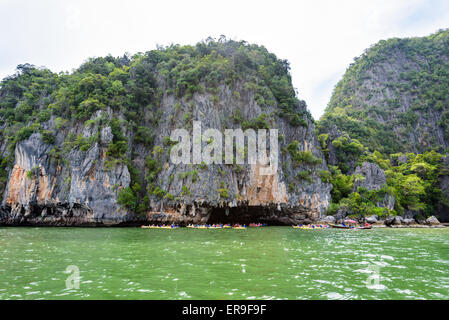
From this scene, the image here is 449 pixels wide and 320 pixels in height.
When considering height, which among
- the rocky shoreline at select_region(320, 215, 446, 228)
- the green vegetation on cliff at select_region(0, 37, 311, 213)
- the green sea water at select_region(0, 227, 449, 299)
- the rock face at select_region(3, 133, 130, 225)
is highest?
the green vegetation on cliff at select_region(0, 37, 311, 213)

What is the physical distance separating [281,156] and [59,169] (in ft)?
93.2

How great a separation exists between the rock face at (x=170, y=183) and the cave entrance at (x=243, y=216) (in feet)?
0.46

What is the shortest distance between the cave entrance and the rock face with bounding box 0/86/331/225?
0.46 feet

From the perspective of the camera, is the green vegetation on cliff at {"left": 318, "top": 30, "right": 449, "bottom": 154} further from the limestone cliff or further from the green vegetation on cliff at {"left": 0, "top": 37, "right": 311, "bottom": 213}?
the green vegetation on cliff at {"left": 0, "top": 37, "right": 311, "bottom": 213}

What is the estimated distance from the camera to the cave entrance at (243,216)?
119 ft

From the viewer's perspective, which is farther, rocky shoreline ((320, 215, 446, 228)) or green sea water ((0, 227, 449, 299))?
rocky shoreline ((320, 215, 446, 228))

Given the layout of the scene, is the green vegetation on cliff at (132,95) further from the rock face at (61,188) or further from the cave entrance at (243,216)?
the cave entrance at (243,216)

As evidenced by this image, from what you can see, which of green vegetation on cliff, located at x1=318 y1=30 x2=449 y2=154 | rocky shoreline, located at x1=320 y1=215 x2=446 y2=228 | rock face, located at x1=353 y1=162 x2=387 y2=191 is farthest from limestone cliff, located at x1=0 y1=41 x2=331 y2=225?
green vegetation on cliff, located at x1=318 y1=30 x2=449 y2=154

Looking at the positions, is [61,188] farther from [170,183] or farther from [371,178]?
[371,178]

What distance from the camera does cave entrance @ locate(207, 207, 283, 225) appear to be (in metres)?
36.3

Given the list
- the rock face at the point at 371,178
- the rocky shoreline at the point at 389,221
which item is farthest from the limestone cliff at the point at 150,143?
the rock face at the point at 371,178

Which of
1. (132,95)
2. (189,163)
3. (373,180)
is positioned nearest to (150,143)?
(132,95)

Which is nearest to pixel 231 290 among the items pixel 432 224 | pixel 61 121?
pixel 61 121

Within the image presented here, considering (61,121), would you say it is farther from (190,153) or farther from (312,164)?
(312,164)
